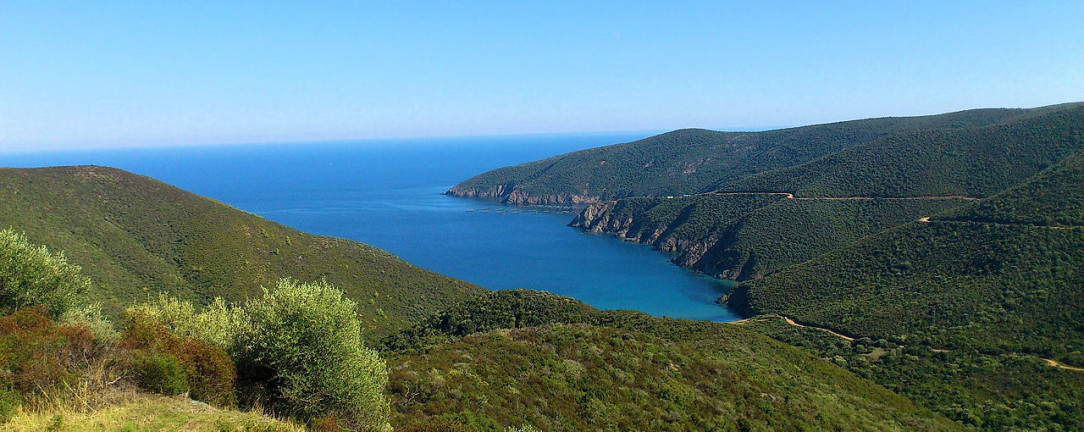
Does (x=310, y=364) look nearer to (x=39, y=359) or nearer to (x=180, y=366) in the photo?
(x=180, y=366)

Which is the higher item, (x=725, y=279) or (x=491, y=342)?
(x=491, y=342)

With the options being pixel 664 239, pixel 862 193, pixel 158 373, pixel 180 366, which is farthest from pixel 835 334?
pixel 664 239

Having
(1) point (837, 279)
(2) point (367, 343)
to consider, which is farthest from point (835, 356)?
(2) point (367, 343)

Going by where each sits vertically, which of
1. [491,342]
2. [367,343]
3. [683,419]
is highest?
[491,342]

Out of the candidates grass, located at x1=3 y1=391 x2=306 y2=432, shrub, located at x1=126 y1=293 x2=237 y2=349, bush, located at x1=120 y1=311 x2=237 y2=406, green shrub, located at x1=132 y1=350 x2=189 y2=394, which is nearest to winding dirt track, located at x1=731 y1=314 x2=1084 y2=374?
grass, located at x1=3 y1=391 x2=306 y2=432

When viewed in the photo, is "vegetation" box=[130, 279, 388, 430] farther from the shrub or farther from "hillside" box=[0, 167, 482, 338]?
"hillside" box=[0, 167, 482, 338]

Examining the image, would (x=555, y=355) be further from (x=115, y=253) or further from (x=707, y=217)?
(x=707, y=217)

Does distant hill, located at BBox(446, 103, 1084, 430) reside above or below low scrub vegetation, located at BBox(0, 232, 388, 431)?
below
